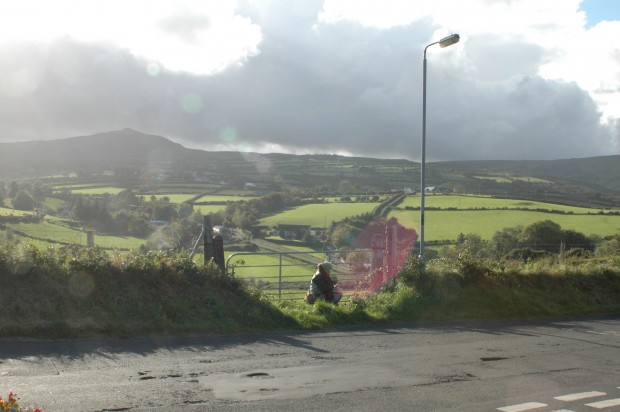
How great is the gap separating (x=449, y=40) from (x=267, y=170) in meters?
52.1

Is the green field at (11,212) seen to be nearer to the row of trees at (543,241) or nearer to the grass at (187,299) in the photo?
the grass at (187,299)

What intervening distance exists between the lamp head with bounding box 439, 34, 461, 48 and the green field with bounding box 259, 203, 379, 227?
16.2 m

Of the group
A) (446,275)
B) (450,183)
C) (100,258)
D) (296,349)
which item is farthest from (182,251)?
(450,183)

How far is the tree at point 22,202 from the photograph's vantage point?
1017 inches

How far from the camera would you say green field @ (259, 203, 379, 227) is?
1312 inches

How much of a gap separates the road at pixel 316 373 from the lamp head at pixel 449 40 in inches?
317

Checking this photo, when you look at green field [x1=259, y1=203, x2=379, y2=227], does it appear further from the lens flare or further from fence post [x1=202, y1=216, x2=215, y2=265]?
fence post [x1=202, y1=216, x2=215, y2=265]

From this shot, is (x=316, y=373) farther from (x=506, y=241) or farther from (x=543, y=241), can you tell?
(x=543, y=241)

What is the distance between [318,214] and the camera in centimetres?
3803

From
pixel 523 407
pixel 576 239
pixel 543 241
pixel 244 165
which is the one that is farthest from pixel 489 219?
pixel 244 165

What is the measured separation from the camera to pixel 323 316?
12789mm

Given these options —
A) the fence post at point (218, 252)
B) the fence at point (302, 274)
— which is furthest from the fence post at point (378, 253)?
the fence post at point (218, 252)

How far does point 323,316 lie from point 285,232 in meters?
16.2

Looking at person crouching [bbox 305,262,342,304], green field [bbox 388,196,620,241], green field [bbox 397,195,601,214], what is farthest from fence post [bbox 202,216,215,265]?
green field [bbox 397,195,601,214]
